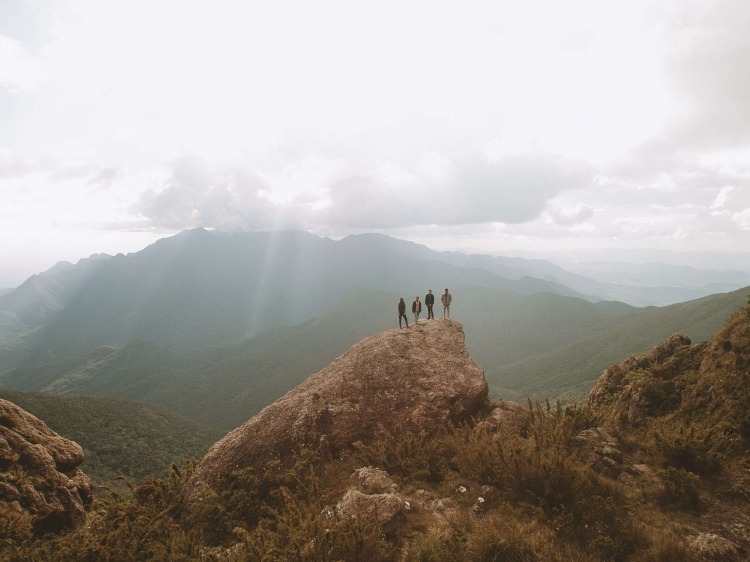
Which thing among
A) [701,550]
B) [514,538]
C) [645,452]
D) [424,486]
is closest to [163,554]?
[424,486]

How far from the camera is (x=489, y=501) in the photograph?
26.7 feet

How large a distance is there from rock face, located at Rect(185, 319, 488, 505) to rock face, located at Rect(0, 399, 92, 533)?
13.6 ft

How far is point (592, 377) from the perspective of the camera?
14600 centimetres

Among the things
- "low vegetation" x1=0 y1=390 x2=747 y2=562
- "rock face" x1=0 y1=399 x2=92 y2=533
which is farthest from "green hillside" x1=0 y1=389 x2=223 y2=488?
"low vegetation" x1=0 y1=390 x2=747 y2=562

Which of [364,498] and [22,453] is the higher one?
[364,498]

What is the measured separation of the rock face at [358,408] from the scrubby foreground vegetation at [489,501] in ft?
2.33

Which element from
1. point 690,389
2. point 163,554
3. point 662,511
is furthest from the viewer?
point 690,389

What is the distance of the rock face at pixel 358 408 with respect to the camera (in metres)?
12.6

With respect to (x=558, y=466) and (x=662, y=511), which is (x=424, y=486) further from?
(x=662, y=511)

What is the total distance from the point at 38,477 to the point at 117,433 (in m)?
Answer: 124

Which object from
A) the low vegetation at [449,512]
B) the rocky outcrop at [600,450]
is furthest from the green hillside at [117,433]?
the rocky outcrop at [600,450]

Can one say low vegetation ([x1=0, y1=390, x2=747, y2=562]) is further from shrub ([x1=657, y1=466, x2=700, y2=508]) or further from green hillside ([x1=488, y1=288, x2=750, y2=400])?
green hillside ([x1=488, y1=288, x2=750, y2=400])

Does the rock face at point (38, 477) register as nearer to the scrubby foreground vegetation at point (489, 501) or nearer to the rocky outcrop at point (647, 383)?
the scrubby foreground vegetation at point (489, 501)

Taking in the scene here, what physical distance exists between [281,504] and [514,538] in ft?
23.0
